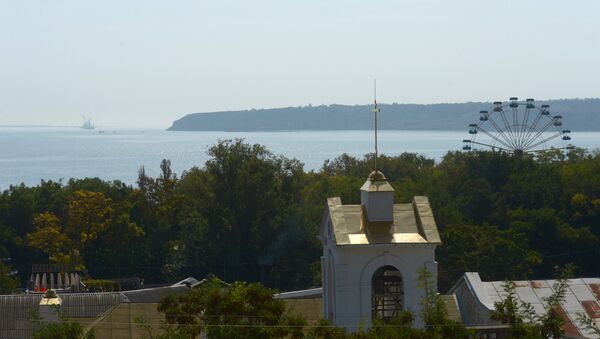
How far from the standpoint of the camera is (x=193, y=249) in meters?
60.7

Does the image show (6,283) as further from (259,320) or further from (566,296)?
(259,320)

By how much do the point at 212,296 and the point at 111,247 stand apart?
41.9 meters

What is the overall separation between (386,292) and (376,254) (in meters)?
0.93

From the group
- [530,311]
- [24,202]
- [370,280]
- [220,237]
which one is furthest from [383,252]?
[24,202]

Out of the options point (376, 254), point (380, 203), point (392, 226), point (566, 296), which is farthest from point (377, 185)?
point (566, 296)

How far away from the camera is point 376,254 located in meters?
20.0

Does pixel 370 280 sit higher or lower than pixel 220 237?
higher

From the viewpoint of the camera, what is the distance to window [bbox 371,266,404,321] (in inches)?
805

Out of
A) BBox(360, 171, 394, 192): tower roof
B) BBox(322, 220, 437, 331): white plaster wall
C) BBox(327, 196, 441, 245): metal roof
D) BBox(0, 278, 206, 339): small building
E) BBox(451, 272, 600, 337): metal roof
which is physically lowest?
BBox(0, 278, 206, 339): small building

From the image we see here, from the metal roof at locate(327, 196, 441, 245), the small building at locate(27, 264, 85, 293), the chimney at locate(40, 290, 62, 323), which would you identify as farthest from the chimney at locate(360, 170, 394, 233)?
the small building at locate(27, 264, 85, 293)

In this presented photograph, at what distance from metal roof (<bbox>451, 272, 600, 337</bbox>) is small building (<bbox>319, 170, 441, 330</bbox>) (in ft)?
12.6

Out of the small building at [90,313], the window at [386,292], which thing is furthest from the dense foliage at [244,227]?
the window at [386,292]

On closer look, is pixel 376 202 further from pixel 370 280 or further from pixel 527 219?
pixel 527 219

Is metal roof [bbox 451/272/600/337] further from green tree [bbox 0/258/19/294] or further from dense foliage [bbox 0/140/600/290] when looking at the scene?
dense foliage [bbox 0/140/600/290]
